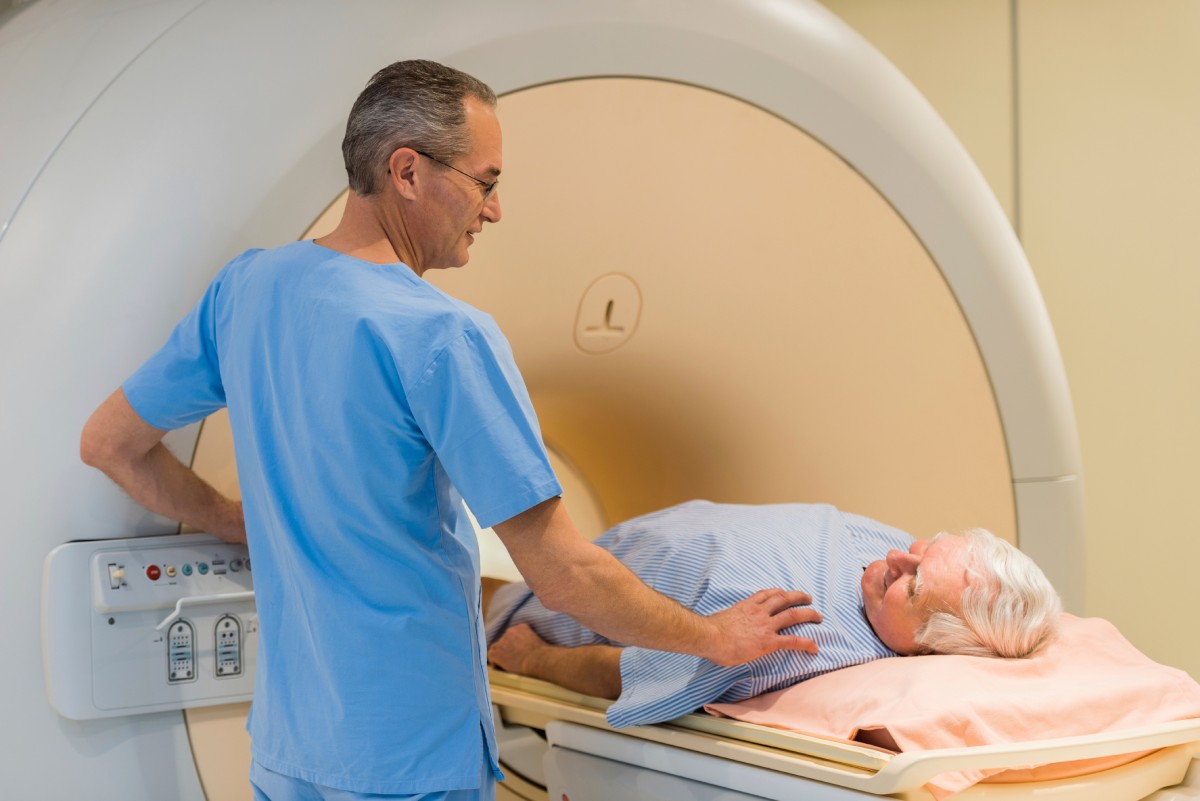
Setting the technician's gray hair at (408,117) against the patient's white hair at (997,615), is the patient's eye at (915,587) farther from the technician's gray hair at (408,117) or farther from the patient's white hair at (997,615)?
the technician's gray hair at (408,117)

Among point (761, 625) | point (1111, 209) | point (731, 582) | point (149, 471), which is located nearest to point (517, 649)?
point (731, 582)

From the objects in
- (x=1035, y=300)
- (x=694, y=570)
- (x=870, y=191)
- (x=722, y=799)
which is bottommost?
(x=722, y=799)

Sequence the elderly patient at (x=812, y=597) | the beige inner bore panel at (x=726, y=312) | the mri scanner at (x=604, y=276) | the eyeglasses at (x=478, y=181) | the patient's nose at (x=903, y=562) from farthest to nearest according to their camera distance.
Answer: the beige inner bore panel at (x=726, y=312)
the patient's nose at (x=903, y=562)
the elderly patient at (x=812, y=597)
the mri scanner at (x=604, y=276)
the eyeglasses at (x=478, y=181)

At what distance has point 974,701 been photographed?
128cm

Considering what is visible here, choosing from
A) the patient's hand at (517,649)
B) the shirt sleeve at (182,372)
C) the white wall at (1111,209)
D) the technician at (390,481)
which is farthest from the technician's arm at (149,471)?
the white wall at (1111,209)

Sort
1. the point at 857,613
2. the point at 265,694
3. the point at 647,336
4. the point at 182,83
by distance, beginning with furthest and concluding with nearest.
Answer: the point at 647,336
the point at 857,613
the point at 182,83
the point at 265,694

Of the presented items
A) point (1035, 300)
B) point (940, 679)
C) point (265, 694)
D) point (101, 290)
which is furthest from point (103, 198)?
point (1035, 300)

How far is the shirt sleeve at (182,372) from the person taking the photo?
1247 mm

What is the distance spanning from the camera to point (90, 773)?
1350 millimetres

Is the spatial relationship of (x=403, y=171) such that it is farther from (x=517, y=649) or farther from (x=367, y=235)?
(x=517, y=649)

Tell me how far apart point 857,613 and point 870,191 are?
0.79 m

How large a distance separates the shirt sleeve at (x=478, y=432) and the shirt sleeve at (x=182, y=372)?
34 cm

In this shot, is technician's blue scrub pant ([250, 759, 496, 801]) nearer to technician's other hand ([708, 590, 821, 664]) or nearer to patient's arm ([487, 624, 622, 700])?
technician's other hand ([708, 590, 821, 664])

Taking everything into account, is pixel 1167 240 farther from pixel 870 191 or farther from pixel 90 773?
pixel 90 773
